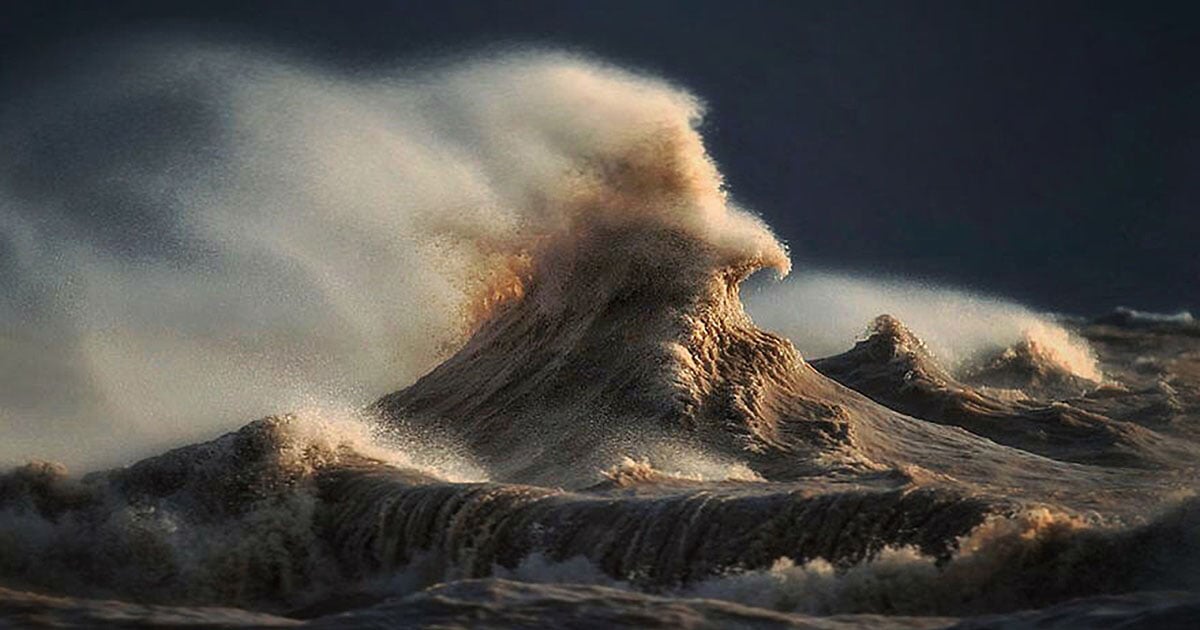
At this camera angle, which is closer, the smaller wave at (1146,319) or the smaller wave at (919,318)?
the smaller wave at (919,318)

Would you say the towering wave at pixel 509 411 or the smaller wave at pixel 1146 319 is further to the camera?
the smaller wave at pixel 1146 319

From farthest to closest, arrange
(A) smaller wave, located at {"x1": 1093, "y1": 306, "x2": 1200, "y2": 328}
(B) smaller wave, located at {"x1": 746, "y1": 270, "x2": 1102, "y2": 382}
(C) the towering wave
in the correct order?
(A) smaller wave, located at {"x1": 1093, "y1": 306, "x2": 1200, "y2": 328}, (B) smaller wave, located at {"x1": 746, "y1": 270, "x2": 1102, "y2": 382}, (C) the towering wave

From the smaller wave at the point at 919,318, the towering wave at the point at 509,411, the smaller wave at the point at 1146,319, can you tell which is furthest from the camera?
the smaller wave at the point at 1146,319

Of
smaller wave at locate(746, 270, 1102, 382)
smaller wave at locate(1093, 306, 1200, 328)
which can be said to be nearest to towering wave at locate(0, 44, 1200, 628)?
smaller wave at locate(746, 270, 1102, 382)

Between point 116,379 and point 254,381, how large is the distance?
138 centimetres

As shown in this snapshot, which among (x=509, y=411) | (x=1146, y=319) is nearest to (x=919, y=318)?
(x=1146, y=319)

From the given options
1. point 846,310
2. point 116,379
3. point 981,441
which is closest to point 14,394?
point 116,379

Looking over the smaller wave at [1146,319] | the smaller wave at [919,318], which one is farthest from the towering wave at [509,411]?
the smaller wave at [1146,319]

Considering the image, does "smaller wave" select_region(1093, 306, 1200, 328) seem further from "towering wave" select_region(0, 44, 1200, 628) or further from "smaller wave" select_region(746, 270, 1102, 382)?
"towering wave" select_region(0, 44, 1200, 628)

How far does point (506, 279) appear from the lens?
1611 centimetres

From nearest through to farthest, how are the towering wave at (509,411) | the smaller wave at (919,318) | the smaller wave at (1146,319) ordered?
the towering wave at (509,411), the smaller wave at (919,318), the smaller wave at (1146,319)

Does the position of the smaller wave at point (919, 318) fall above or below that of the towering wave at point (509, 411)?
above

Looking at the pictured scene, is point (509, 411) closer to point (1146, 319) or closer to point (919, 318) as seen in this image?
point (919, 318)

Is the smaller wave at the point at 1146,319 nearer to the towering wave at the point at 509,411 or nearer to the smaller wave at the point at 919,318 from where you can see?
the smaller wave at the point at 919,318
